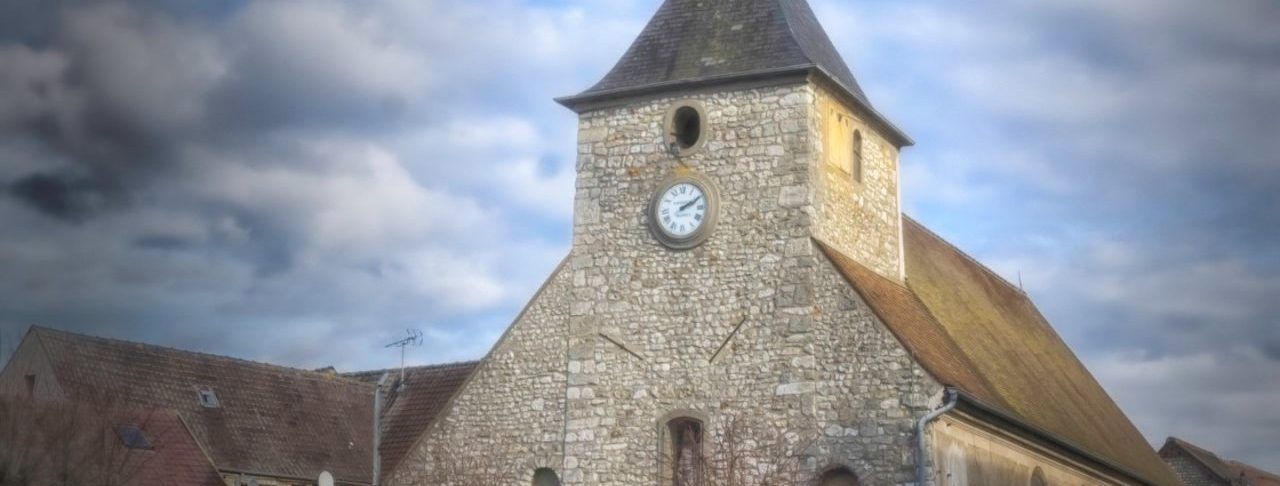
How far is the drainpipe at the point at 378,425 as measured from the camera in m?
34.7

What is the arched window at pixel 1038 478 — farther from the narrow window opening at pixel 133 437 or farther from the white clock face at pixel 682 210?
the narrow window opening at pixel 133 437

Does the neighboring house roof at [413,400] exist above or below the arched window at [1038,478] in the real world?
above

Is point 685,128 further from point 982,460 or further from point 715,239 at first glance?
point 982,460

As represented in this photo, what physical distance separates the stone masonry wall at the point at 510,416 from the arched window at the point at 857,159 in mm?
5376

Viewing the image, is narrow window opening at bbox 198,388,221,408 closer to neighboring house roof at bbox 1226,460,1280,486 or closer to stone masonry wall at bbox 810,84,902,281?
stone masonry wall at bbox 810,84,902,281

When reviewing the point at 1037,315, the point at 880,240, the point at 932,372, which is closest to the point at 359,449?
the point at 880,240

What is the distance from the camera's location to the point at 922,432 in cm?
2538

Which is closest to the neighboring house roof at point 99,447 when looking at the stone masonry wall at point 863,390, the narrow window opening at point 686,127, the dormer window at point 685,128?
the dormer window at point 685,128

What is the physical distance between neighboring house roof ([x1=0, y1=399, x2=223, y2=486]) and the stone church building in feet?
13.0

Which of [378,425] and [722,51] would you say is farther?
[378,425]

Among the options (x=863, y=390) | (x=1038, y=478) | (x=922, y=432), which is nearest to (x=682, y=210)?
(x=863, y=390)

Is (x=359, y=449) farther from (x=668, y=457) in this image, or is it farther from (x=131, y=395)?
(x=668, y=457)

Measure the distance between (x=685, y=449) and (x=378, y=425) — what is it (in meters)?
10.4

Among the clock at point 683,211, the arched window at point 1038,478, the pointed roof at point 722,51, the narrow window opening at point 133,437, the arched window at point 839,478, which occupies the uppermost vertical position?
the pointed roof at point 722,51
